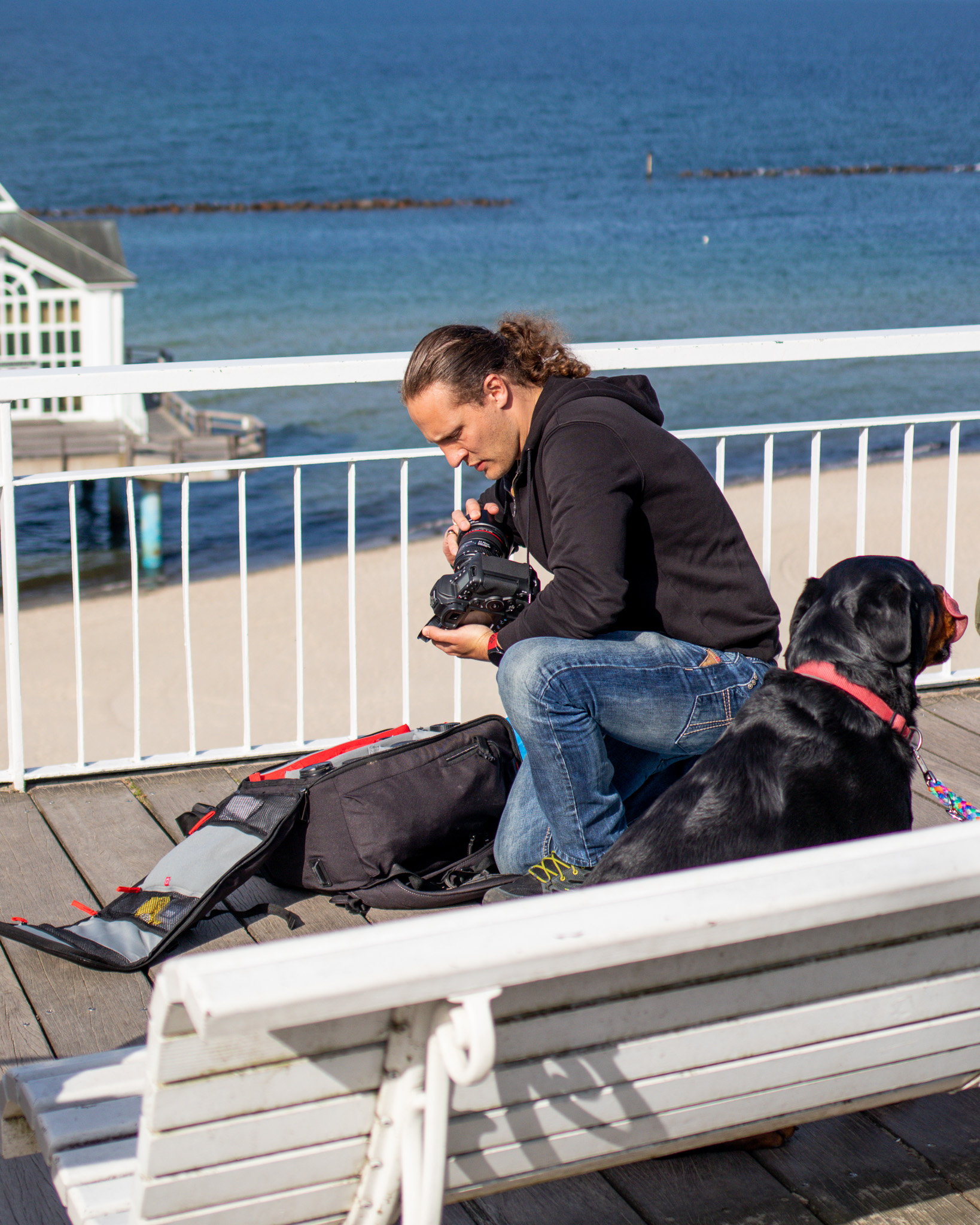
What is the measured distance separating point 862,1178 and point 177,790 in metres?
1.95

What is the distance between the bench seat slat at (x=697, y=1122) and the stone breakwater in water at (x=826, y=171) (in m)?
64.5

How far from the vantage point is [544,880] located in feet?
8.18

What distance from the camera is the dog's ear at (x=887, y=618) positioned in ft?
6.51

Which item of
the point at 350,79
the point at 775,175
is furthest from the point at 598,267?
the point at 350,79

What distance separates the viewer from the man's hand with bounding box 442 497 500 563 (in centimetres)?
271

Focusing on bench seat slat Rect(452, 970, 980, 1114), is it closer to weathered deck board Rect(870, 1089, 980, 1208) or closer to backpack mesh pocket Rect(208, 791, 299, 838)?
weathered deck board Rect(870, 1089, 980, 1208)

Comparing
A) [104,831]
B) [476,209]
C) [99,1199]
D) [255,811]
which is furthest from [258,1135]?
[476,209]

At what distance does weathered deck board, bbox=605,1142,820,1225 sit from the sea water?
167cm

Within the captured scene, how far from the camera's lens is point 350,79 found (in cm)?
9738

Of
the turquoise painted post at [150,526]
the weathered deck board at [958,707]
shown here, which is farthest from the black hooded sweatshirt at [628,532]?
the turquoise painted post at [150,526]

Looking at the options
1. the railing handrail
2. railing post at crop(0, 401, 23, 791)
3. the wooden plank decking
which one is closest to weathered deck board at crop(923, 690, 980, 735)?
the wooden plank decking

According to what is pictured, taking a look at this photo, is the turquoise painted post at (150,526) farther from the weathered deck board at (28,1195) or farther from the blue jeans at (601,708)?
the weathered deck board at (28,1195)

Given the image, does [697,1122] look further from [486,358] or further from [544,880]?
[486,358]

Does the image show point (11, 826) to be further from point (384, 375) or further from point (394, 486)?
point (394, 486)
